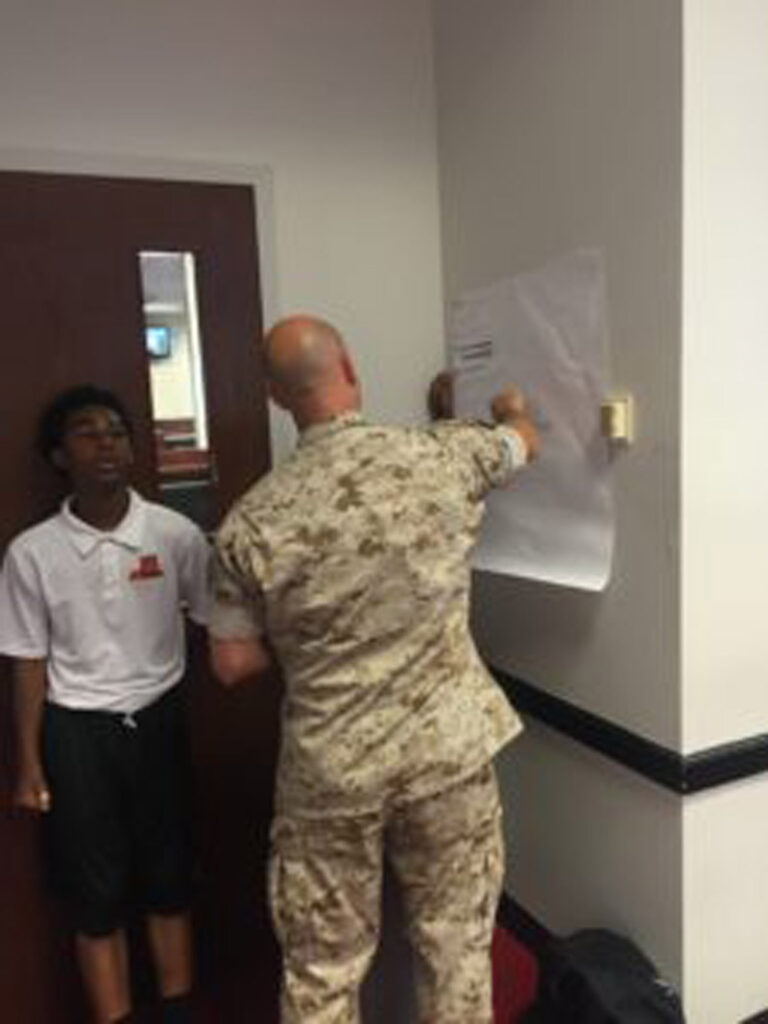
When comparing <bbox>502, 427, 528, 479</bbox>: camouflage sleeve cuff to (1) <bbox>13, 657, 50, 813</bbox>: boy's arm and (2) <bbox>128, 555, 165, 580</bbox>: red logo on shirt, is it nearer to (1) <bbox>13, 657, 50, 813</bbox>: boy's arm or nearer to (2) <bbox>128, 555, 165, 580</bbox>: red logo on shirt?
(2) <bbox>128, 555, 165, 580</bbox>: red logo on shirt

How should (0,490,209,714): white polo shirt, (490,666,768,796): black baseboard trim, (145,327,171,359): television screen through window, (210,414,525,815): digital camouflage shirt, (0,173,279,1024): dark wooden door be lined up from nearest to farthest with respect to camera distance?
(210,414,525,815): digital camouflage shirt, (490,666,768,796): black baseboard trim, (0,490,209,714): white polo shirt, (0,173,279,1024): dark wooden door, (145,327,171,359): television screen through window

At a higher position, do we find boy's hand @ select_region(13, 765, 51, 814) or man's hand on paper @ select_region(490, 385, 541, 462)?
man's hand on paper @ select_region(490, 385, 541, 462)

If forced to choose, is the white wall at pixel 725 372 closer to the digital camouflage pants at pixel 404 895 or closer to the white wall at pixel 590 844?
the white wall at pixel 590 844

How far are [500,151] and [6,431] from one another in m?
1.22

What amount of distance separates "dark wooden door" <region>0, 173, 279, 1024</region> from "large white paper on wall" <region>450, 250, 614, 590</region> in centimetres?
54

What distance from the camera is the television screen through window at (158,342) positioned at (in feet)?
6.37

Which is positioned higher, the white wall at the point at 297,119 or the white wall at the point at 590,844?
the white wall at the point at 297,119

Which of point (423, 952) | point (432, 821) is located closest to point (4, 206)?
point (432, 821)

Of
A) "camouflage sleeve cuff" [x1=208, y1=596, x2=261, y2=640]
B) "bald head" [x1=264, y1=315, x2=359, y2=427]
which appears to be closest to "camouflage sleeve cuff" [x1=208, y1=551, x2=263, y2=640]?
"camouflage sleeve cuff" [x1=208, y1=596, x2=261, y2=640]

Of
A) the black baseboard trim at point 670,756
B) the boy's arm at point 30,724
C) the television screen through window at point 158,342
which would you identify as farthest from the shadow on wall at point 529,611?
the boy's arm at point 30,724

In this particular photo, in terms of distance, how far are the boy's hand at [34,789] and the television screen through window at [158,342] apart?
897 millimetres

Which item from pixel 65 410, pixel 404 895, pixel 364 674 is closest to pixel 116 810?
pixel 404 895

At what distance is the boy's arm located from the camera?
173cm

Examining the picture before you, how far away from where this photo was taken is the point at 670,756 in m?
1.62
